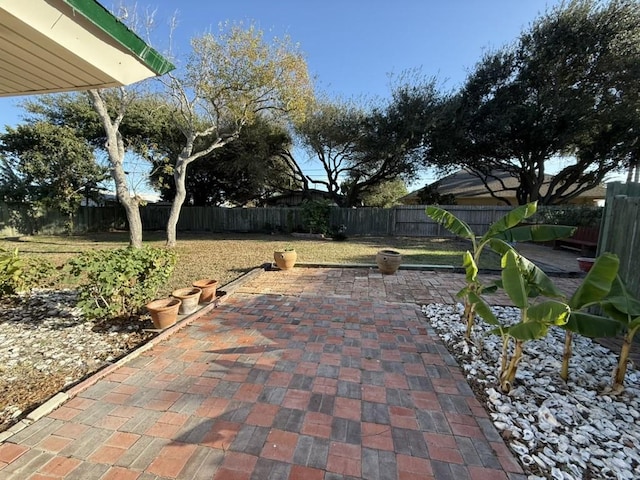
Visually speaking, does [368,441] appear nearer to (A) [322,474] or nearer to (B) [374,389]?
(A) [322,474]

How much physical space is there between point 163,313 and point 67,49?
8.82ft

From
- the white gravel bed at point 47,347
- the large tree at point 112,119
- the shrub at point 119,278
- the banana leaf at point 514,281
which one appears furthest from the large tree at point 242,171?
the banana leaf at point 514,281

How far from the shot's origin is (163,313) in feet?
11.4

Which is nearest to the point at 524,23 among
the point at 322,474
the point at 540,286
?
the point at 540,286

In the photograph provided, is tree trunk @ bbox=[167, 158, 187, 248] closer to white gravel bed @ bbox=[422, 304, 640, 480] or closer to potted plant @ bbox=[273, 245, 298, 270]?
potted plant @ bbox=[273, 245, 298, 270]

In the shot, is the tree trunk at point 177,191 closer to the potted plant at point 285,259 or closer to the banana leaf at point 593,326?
the potted plant at point 285,259

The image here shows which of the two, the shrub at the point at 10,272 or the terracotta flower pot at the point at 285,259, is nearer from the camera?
the shrub at the point at 10,272

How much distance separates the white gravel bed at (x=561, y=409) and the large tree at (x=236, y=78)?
1022 centimetres

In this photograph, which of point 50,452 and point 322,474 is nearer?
point 322,474

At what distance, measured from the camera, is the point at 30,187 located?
43.5 feet

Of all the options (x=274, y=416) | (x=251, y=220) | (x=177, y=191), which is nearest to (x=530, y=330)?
(x=274, y=416)

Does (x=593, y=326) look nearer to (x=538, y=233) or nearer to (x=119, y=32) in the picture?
(x=538, y=233)

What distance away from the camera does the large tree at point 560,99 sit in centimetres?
1095

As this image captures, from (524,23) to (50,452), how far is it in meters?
18.2
